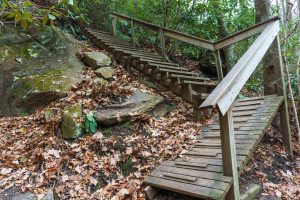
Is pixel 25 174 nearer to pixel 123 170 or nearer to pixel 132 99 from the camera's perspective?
pixel 123 170

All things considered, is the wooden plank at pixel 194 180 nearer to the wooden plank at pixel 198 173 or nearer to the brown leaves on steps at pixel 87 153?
the wooden plank at pixel 198 173

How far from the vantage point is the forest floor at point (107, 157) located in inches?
137

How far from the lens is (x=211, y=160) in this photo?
10.9 feet

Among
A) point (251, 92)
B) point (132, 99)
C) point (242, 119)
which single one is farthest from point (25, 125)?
point (251, 92)

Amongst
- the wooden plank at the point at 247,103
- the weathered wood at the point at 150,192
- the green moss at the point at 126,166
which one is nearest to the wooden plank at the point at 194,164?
the weathered wood at the point at 150,192

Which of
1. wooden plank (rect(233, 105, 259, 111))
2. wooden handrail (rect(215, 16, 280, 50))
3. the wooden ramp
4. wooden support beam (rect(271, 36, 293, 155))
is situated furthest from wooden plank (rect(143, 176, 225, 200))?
wooden handrail (rect(215, 16, 280, 50))

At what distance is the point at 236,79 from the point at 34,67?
5.52 meters

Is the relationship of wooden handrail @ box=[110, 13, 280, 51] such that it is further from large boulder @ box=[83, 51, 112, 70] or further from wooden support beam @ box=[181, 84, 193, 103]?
large boulder @ box=[83, 51, 112, 70]

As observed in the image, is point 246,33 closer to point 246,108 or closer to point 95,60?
point 246,108

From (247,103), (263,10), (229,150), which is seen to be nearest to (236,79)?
(229,150)

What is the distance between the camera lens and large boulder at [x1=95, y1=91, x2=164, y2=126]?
15.2 ft

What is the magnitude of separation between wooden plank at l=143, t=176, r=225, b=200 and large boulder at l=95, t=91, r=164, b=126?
5.09 ft

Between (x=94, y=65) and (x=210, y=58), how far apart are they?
4367 millimetres

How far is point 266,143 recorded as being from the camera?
4547mm
